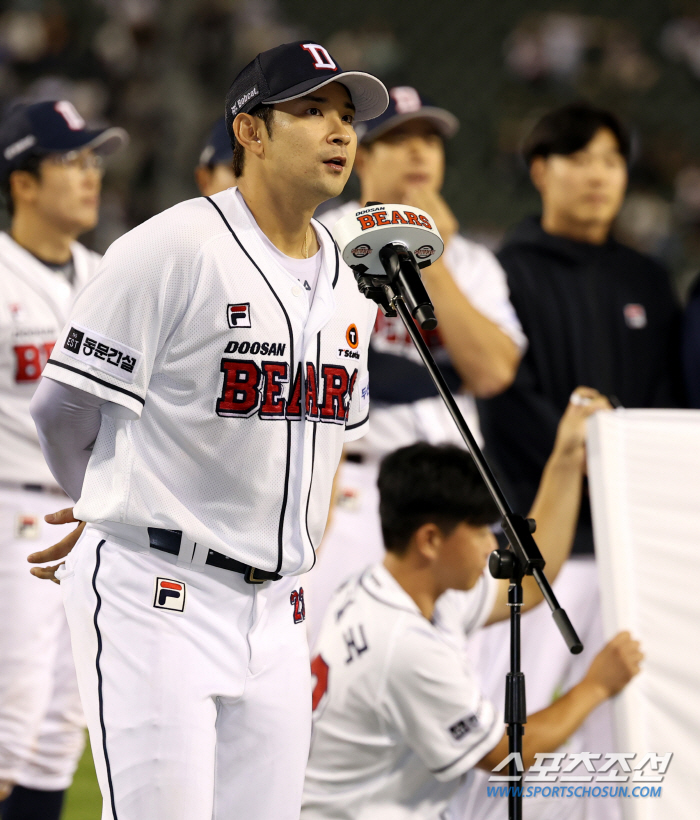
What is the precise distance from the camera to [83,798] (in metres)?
4.04

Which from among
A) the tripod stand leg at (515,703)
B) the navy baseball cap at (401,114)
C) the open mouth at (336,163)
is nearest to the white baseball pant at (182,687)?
the tripod stand leg at (515,703)

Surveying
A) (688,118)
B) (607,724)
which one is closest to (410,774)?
(607,724)

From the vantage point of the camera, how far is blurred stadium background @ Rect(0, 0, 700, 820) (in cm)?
803

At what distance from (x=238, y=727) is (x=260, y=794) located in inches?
4.6

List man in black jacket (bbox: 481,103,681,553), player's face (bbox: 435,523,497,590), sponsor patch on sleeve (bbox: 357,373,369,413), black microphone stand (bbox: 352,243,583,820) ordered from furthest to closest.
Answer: man in black jacket (bbox: 481,103,681,553) → player's face (bbox: 435,523,497,590) → sponsor patch on sleeve (bbox: 357,373,369,413) → black microphone stand (bbox: 352,243,583,820)

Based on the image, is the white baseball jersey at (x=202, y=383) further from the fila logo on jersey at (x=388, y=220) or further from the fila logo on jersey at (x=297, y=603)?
the fila logo on jersey at (x=388, y=220)

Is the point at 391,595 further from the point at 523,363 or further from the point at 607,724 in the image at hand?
the point at 523,363

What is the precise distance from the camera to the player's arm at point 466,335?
339 centimetres

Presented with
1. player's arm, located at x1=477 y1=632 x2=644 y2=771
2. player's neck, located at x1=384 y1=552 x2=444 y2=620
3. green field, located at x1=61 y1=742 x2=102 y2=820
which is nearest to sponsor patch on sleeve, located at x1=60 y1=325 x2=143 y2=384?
player's neck, located at x1=384 y1=552 x2=444 y2=620

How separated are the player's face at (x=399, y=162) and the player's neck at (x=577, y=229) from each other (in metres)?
0.49

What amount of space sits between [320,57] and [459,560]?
1.30 metres

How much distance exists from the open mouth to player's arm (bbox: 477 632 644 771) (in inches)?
54.3

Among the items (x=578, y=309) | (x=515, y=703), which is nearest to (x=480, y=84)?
(x=578, y=309)

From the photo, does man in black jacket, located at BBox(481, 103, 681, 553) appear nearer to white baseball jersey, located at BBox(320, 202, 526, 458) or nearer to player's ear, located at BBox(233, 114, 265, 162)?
white baseball jersey, located at BBox(320, 202, 526, 458)
